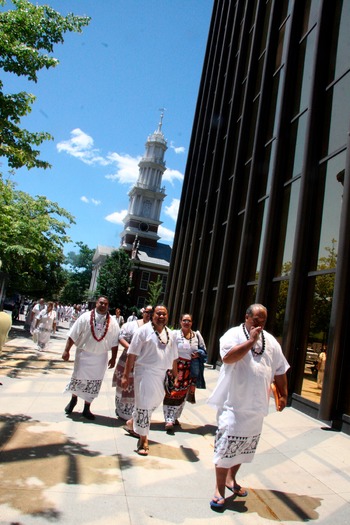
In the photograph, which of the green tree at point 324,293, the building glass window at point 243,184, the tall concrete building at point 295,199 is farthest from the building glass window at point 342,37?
the building glass window at point 243,184

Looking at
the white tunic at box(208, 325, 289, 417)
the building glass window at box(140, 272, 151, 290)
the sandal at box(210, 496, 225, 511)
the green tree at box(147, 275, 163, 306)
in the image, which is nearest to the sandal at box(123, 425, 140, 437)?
the white tunic at box(208, 325, 289, 417)

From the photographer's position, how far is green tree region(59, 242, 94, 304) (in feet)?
326

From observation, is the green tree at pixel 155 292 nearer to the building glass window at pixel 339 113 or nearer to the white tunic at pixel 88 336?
the building glass window at pixel 339 113

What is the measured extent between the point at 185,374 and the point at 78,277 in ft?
327

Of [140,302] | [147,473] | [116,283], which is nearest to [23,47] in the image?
[147,473]

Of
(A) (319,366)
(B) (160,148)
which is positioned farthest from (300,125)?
(B) (160,148)

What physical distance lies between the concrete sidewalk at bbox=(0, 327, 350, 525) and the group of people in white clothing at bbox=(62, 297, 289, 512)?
28cm

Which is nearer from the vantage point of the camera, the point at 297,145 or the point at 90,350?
the point at 90,350

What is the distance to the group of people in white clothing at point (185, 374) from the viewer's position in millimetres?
3955

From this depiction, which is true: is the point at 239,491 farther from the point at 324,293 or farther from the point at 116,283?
the point at 116,283

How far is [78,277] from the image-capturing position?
10412 cm

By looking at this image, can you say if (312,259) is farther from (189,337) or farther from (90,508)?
(90,508)

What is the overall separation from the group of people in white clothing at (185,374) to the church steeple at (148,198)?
69.4 metres

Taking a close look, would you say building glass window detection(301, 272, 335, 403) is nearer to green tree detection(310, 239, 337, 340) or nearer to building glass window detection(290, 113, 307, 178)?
green tree detection(310, 239, 337, 340)
